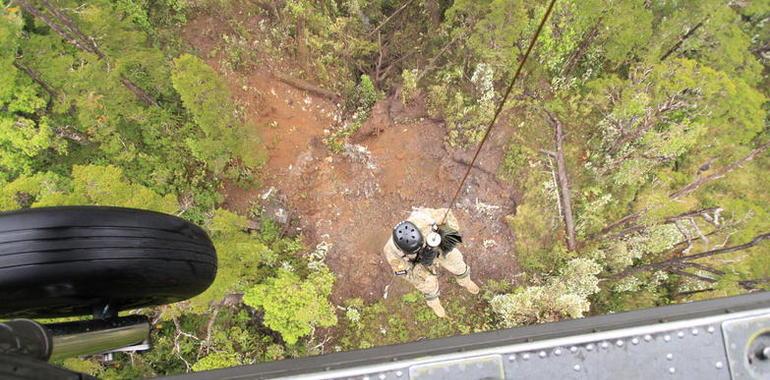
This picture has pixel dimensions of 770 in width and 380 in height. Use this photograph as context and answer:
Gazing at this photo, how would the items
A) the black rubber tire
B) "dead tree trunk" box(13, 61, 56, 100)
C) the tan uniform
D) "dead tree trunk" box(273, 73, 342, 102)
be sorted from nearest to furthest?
the black rubber tire, the tan uniform, "dead tree trunk" box(13, 61, 56, 100), "dead tree trunk" box(273, 73, 342, 102)

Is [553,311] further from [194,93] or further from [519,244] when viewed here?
[194,93]

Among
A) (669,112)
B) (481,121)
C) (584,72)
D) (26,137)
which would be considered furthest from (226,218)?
(669,112)

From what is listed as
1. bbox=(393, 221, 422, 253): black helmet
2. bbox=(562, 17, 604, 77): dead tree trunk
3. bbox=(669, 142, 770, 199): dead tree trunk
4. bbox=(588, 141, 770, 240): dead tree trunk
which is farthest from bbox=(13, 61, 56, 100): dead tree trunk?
bbox=(669, 142, 770, 199): dead tree trunk

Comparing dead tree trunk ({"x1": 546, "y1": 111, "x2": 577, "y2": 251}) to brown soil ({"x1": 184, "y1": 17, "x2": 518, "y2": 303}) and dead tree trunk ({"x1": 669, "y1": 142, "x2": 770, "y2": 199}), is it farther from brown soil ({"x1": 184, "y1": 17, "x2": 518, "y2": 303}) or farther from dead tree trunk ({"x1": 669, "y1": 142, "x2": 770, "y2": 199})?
dead tree trunk ({"x1": 669, "y1": 142, "x2": 770, "y2": 199})

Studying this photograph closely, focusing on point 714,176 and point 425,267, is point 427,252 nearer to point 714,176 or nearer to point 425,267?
point 425,267

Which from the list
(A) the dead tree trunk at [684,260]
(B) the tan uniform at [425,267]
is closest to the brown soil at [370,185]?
(B) the tan uniform at [425,267]

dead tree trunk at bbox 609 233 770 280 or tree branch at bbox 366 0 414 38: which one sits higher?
tree branch at bbox 366 0 414 38

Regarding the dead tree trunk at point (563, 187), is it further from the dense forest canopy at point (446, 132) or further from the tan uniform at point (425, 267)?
the tan uniform at point (425, 267)

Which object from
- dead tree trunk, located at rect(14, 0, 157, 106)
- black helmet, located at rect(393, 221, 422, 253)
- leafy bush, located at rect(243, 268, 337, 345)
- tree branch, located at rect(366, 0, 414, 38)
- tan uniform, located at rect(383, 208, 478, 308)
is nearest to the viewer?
black helmet, located at rect(393, 221, 422, 253)
